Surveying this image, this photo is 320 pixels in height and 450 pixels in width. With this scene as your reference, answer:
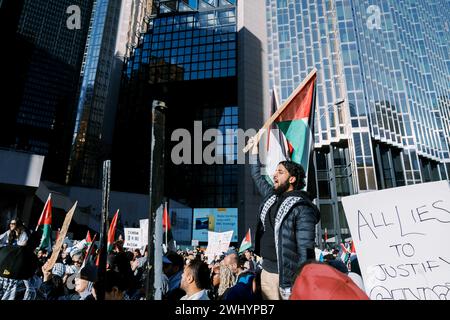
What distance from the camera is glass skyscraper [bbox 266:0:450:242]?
43.1 metres

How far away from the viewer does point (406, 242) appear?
2.27 metres

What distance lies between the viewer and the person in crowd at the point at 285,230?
2.48 meters

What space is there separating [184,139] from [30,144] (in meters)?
85.3

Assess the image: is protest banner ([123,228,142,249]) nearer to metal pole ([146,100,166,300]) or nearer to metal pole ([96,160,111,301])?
metal pole ([96,160,111,301])

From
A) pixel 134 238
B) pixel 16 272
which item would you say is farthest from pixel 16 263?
pixel 134 238

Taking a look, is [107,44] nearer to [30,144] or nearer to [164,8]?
[164,8]

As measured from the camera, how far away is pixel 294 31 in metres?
50.1

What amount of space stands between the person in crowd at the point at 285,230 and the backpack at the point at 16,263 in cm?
241

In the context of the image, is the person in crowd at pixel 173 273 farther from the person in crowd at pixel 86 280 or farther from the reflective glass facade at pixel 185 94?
the reflective glass facade at pixel 185 94

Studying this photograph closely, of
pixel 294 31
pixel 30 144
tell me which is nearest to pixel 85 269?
pixel 294 31

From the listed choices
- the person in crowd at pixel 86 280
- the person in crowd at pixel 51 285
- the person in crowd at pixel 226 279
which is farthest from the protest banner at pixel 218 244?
the person in crowd at pixel 86 280

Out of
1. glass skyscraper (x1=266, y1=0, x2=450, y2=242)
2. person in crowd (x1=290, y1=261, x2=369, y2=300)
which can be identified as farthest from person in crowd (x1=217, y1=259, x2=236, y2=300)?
glass skyscraper (x1=266, y1=0, x2=450, y2=242)

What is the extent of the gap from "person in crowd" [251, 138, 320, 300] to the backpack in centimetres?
241

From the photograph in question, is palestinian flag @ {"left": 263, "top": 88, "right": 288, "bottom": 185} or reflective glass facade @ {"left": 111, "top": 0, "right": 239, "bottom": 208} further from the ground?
reflective glass facade @ {"left": 111, "top": 0, "right": 239, "bottom": 208}
